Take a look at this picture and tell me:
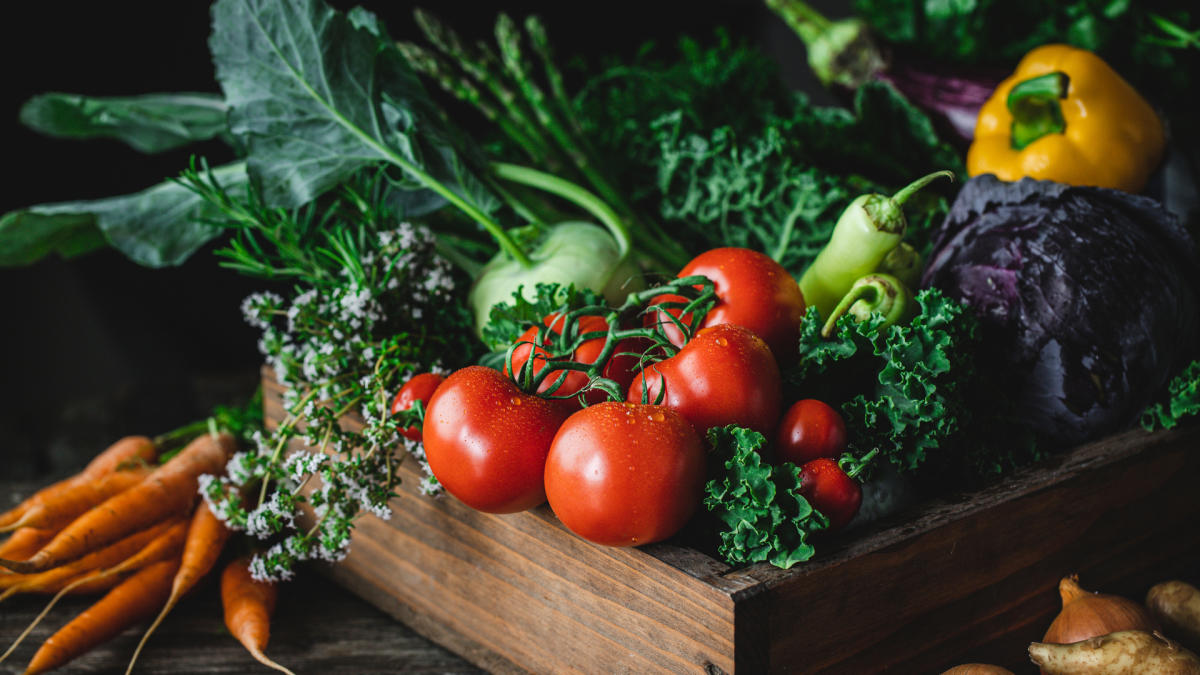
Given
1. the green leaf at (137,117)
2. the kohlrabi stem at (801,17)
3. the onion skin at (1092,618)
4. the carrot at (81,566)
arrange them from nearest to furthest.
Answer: the onion skin at (1092,618)
the carrot at (81,566)
the green leaf at (137,117)
the kohlrabi stem at (801,17)

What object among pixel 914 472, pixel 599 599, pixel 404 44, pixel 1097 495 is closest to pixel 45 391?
pixel 404 44

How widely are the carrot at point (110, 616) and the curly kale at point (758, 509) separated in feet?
2.78

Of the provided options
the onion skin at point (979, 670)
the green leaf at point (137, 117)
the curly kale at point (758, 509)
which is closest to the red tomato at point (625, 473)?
the curly kale at point (758, 509)

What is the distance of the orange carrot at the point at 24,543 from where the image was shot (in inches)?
49.1

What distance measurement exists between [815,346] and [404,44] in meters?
1.12

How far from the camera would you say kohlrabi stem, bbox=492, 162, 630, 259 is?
1.34 m

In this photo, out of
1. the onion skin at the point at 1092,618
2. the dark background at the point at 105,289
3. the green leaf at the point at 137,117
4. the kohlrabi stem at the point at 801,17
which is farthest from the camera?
the dark background at the point at 105,289

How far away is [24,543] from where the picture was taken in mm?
1262

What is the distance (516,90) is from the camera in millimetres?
1665

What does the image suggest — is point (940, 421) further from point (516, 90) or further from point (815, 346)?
point (516, 90)

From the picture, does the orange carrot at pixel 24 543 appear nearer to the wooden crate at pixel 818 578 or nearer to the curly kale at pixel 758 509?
the wooden crate at pixel 818 578

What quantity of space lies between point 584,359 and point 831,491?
29 centimetres

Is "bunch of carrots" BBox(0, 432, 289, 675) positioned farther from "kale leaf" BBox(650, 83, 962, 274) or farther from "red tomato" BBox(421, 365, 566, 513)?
"kale leaf" BBox(650, 83, 962, 274)

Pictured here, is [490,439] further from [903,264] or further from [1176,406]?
[1176,406]
